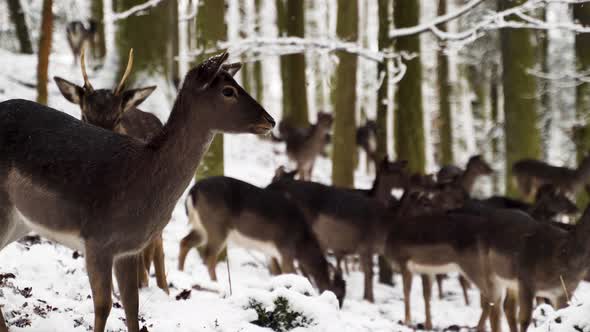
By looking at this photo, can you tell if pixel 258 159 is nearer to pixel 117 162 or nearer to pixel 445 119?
pixel 445 119

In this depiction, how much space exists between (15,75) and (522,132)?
10625mm

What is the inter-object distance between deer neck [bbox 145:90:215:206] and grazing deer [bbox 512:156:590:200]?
12462 millimetres

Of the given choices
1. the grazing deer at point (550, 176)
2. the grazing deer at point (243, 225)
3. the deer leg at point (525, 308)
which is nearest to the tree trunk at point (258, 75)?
the grazing deer at point (550, 176)

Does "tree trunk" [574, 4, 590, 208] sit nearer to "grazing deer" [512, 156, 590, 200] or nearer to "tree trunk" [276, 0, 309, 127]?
"grazing deer" [512, 156, 590, 200]

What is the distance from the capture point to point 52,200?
16.1 ft

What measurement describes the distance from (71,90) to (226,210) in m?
4.21

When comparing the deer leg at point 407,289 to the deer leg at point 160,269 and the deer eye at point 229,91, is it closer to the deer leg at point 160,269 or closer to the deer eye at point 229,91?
the deer leg at point 160,269

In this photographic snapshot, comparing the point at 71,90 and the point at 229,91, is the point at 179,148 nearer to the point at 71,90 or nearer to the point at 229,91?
the point at 229,91

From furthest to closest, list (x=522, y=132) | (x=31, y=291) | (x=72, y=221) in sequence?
1. (x=522, y=132)
2. (x=31, y=291)
3. (x=72, y=221)

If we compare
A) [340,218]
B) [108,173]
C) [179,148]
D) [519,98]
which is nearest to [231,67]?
[179,148]

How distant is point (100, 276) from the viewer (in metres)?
4.84

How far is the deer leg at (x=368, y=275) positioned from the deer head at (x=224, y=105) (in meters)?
6.83

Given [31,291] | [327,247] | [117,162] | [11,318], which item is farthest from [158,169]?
[327,247]

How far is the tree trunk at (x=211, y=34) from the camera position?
11641mm
